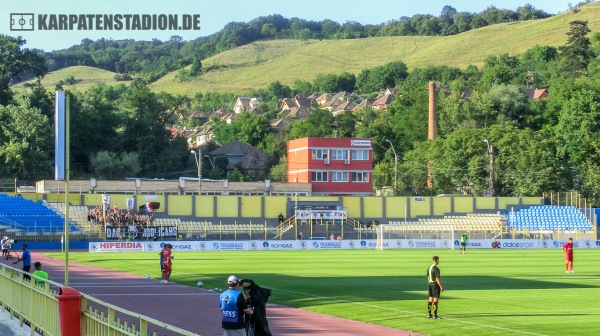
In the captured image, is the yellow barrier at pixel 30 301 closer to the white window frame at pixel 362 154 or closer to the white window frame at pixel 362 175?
the white window frame at pixel 362 154

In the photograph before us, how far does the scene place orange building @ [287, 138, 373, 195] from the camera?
11269cm

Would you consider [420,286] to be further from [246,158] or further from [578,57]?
[578,57]

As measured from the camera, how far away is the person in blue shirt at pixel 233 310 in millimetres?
16891

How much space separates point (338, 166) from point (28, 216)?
43.1m

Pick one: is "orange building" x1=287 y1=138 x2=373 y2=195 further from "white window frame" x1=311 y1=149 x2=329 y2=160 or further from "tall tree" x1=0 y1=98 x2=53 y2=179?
"tall tree" x1=0 y1=98 x2=53 y2=179

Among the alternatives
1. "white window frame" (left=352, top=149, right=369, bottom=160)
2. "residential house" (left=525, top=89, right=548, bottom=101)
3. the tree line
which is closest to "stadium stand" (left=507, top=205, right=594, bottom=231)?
the tree line

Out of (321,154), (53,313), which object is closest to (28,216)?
(321,154)

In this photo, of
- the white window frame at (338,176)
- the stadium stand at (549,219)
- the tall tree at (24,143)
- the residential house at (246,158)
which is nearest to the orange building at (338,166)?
→ the white window frame at (338,176)

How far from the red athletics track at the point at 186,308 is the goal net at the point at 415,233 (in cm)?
3995

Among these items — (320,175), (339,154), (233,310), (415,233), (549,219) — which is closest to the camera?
(233,310)

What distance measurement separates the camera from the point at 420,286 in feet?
125

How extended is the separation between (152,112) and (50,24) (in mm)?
77674

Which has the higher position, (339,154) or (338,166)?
(339,154)

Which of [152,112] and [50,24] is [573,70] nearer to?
[152,112]
